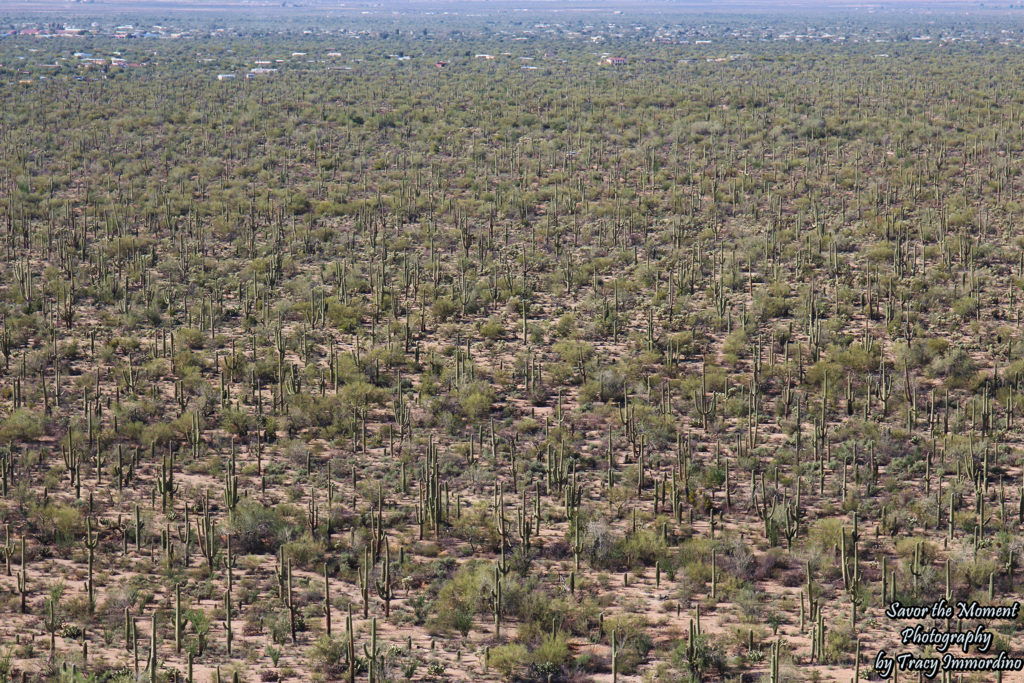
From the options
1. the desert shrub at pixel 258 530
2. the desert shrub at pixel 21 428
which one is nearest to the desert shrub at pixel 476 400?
the desert shrub at pixel 258 530

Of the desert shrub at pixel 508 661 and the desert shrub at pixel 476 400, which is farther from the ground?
the desert shrub at pixel 476 400

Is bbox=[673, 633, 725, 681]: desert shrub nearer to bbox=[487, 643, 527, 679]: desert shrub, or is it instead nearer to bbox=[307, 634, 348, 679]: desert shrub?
bbox=[487, 643, 527, 679]: desert shrub

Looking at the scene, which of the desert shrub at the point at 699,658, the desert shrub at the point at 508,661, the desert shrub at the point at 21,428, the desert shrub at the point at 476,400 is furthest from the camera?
→ the desert shrub at the point at 476,400

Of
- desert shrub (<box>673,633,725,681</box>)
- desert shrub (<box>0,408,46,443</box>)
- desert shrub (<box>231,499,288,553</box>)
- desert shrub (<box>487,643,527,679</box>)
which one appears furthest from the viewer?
desert shrub (<box>0,408,46,443</box>)

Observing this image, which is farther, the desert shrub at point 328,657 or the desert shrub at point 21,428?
the desert shrub at point 21,428

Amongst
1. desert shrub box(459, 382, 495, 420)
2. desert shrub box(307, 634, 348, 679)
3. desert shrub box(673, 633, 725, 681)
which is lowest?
desert shrub box(307, 634, 348, 679)

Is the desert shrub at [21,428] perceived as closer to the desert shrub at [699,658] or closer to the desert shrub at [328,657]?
the desert shrub at [328,657]

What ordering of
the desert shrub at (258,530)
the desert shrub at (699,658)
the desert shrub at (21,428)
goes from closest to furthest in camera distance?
1. the desert shrub at (699,658)
2. the desert shrub at (258,530)
3. the desert shrub at (21,428)

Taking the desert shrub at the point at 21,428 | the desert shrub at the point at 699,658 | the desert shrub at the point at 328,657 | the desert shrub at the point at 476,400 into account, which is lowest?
the desert shrub at the point at 328,657

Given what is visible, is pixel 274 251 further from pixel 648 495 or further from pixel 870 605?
pixel 870 605

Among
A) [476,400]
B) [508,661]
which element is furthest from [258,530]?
[476,400]

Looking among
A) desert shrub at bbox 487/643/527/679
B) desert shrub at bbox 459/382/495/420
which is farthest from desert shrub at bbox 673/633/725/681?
desert shrub at bbox 459/382/495/420
